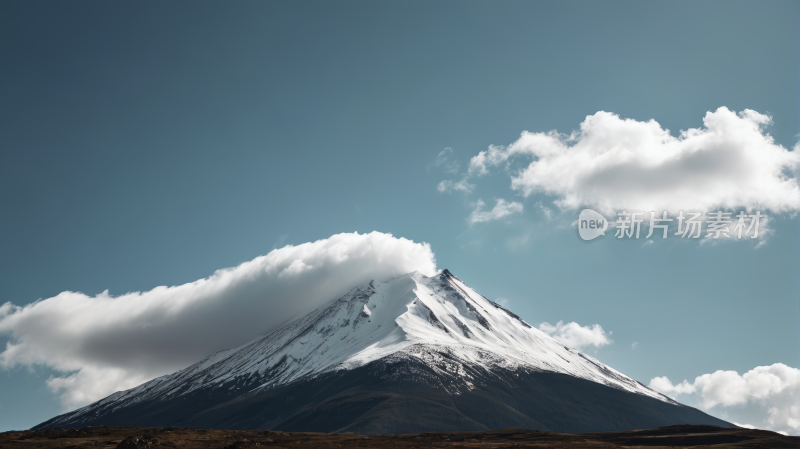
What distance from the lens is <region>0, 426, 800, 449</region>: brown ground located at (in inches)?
3548

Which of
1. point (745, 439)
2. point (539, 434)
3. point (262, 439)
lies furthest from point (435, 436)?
point (745, 439)

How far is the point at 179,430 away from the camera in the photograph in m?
103

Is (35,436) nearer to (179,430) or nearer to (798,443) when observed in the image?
(179,430)

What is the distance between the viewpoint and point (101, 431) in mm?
107188

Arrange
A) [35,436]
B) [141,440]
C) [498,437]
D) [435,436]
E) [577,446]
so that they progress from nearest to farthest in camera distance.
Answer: [141,440]
[35,436]
[577,446]
[435,436]
[498,437]

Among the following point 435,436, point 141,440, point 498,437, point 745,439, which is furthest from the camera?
point 498,437

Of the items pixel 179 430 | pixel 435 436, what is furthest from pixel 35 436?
pixel 435 436

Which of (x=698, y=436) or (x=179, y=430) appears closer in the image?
(x=179, y=430)

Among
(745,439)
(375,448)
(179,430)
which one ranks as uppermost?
(179,430)

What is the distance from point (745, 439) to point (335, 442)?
331 feet

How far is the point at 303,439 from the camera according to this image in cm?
11338

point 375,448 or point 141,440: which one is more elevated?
point 141,440

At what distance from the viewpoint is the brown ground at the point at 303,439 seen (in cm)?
9012

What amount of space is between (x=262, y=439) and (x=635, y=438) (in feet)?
314
